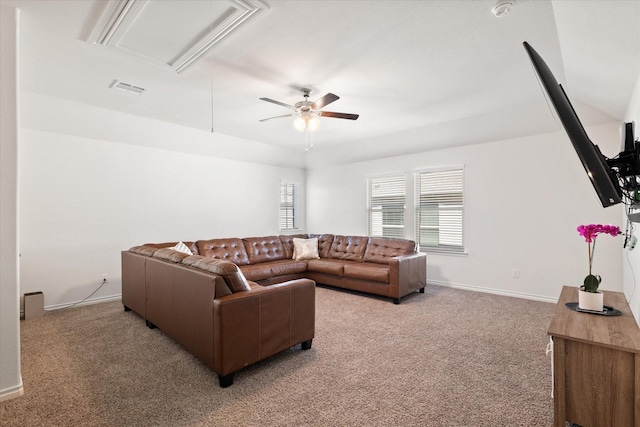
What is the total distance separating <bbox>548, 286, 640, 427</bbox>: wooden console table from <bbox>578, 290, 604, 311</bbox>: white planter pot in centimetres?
21

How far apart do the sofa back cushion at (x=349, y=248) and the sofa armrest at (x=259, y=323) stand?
2.75 m

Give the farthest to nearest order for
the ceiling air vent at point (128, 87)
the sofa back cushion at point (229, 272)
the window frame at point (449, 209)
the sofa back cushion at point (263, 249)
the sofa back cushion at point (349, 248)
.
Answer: the sofa back cushion at point (349, 248)
the sofa back cushion at point (263, 249)
the window frame at point (449, 209)
the ceiling air vent at point (128, 87)
the sofa back cushion at point (229, 272)

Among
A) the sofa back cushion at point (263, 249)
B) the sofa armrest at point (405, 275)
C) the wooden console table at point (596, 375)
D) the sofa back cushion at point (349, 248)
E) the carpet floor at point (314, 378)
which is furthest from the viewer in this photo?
the sofa back cushion at point (349, 248)

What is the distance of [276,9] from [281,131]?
121 inches

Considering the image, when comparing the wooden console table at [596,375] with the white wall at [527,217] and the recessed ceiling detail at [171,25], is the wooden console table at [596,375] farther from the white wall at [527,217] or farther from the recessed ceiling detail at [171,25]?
the white wall at [527,217]

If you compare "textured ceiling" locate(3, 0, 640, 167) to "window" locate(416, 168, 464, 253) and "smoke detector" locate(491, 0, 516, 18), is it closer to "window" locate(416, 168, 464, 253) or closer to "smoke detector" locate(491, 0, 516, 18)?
"smoke detector" locate(491, 0, 516, 18)

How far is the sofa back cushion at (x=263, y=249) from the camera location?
5.30 metres

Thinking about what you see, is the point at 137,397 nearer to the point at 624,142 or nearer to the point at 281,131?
the point at 624,142

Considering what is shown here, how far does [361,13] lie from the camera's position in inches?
83.6

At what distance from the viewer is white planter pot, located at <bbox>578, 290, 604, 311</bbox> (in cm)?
198

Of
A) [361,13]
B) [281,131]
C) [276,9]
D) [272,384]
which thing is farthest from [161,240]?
[361,13]

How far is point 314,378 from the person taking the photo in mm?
2348

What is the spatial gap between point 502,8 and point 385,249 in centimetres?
374

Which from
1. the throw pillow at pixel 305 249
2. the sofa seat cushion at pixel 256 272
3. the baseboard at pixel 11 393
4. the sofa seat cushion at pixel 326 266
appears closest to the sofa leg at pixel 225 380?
the baseboard at pixel 11 393
